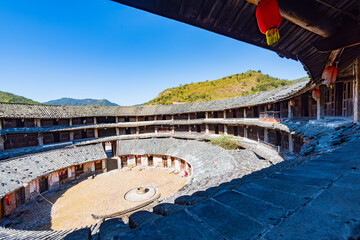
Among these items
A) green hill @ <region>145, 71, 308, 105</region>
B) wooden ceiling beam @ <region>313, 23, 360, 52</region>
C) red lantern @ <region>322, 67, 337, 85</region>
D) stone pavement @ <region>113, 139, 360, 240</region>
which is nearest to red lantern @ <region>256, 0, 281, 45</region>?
stone pavement @ <region>113, 139, 360, 240</region>

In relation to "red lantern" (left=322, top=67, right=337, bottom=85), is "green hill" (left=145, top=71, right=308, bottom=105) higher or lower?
higher

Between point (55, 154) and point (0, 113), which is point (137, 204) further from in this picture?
point (0, 113)

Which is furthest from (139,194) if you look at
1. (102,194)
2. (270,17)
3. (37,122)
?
(270,17)

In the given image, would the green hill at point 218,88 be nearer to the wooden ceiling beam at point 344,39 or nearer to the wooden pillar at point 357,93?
the wooden pillar at point 357,93

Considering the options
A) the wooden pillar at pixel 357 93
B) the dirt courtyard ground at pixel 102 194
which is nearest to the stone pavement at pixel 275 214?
the wooden pillar at pixel 357 93

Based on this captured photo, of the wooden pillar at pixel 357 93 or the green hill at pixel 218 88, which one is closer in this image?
the wooden pillar at pixel 357 93

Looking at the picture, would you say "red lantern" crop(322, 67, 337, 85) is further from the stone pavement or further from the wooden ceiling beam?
the stone pavement

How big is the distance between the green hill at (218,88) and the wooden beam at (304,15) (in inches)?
2507

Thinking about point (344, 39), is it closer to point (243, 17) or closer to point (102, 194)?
point (243, 17)

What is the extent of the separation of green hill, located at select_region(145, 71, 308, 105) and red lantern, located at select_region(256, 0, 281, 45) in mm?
64838

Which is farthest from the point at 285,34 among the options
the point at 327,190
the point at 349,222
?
the point at 349,222

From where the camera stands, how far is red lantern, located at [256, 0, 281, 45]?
276 centimetres

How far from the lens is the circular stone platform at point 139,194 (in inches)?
598

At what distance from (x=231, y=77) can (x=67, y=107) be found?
77.9 meters
